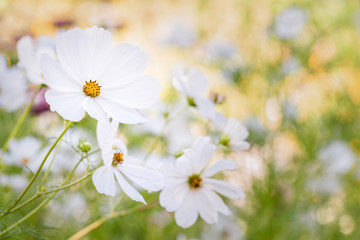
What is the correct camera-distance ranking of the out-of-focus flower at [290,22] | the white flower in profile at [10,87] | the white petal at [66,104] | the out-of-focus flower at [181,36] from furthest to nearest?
the out-of-focus flower at [181,36]
the out-of-focus flower at [290,22]
the white flower in profile at [10,87]
the white petal at [66,104]

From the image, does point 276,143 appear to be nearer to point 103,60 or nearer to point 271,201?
point 271,201

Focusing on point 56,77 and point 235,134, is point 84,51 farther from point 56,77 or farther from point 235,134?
point 235,134

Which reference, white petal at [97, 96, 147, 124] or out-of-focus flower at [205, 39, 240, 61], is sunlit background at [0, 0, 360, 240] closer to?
out-of-focus flower at [205, 39, 240, 61]

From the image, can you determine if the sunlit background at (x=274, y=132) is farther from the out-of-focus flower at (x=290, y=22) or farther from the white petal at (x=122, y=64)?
the white petal at (x=122, y=64)

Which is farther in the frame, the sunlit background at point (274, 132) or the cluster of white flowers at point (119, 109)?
the sunlit background at point (274, 132)

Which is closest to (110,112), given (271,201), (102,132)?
(102,132)

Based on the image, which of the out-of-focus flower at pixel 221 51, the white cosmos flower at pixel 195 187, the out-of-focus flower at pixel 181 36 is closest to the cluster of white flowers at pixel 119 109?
the white cosmos flower at pixel 195 187
